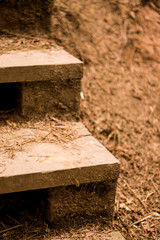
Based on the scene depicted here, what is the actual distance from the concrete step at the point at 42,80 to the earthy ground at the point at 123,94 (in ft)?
0.79

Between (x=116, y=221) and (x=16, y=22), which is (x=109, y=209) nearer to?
(x=116, y=221)

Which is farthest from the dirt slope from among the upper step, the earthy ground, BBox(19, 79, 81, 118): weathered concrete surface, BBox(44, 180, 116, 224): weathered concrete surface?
the upper step

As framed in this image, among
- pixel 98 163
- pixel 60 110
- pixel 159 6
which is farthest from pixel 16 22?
pixel 159 6

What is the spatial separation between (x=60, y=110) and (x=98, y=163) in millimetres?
403

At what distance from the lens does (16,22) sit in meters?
1.66

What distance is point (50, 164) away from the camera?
1.18m

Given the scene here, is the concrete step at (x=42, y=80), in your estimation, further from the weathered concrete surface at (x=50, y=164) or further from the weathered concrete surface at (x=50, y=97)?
the weathered concrete surface at (x=50, y=164)

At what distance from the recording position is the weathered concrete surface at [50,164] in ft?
3.74

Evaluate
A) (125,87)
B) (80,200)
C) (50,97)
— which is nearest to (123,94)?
(125,87)

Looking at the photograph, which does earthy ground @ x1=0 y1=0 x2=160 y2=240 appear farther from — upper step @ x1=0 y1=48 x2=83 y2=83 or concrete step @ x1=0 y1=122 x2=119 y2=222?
upper step @ x1=0 y1=48 x2=83 y2=83

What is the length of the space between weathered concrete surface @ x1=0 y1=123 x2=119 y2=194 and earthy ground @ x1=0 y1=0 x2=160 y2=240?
0.23m

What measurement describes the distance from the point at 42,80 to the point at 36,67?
6 centimetres

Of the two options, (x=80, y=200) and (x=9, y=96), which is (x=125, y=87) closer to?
(x=9, y=96)

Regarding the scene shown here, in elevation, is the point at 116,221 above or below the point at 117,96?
below
